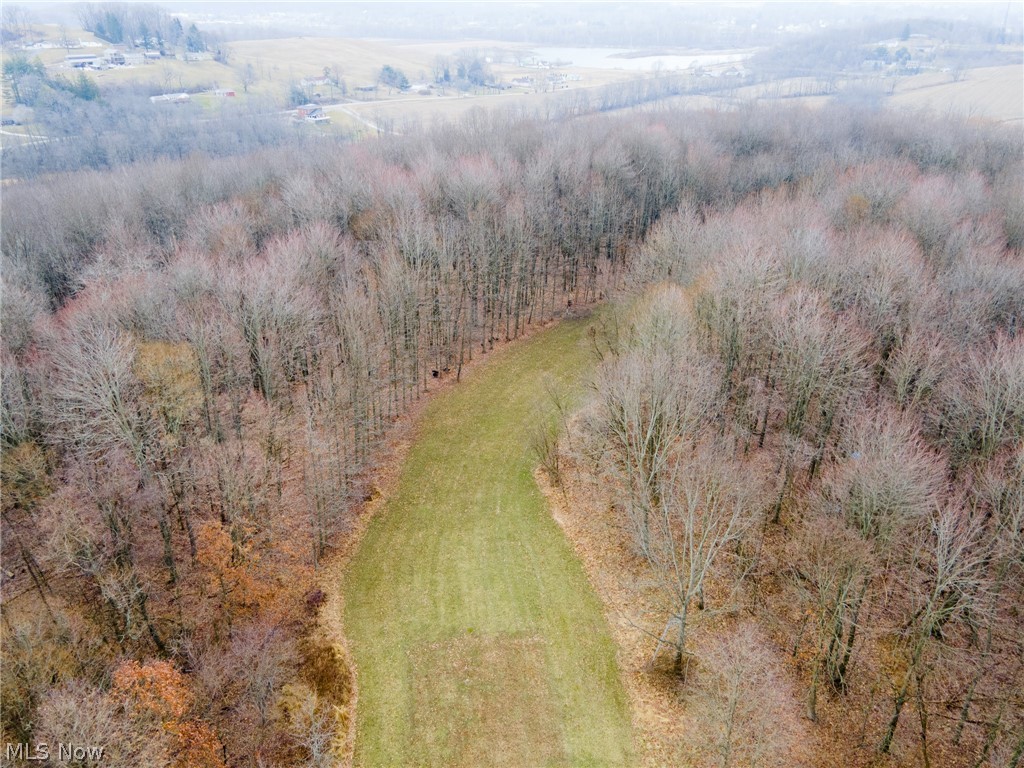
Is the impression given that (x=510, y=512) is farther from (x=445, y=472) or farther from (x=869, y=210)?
(x=869, y=210)

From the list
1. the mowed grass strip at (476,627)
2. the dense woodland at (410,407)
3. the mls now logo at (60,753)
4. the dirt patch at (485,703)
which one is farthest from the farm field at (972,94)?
the mls now logo at (60,753)

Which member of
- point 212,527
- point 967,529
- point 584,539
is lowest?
point 584,539

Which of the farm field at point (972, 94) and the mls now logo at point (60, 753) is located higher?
the farm field at point (972, 94)

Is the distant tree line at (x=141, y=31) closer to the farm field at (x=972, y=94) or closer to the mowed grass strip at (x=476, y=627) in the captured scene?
the mowed grass strip at (x=476, y=627)

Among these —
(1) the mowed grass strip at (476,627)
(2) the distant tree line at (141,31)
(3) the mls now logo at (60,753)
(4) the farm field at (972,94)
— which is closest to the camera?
(3) the mls now logo at (60,753)

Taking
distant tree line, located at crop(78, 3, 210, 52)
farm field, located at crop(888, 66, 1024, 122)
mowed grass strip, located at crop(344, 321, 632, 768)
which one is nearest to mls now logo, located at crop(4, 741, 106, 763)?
mowed grass strip, located at crop(344, 321, 632, 768)

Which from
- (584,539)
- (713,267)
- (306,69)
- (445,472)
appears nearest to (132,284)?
(445,472)

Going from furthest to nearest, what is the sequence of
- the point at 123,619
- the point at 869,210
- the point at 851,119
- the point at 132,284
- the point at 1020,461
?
the point at 851,119, the point at 869,210, the point at 132,284, the point at 123,619, the point at 1020,461
